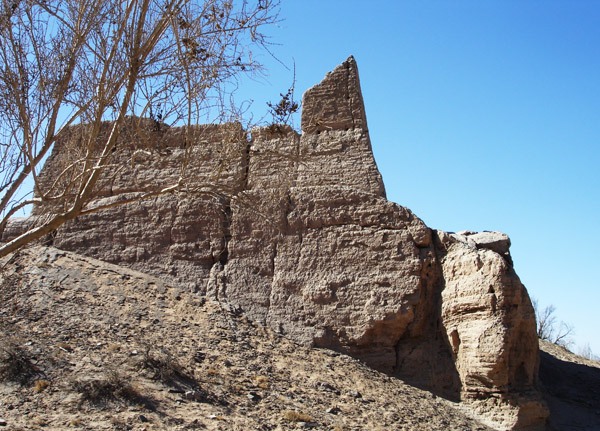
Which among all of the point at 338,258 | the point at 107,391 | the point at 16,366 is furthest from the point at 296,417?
the point at 16,366

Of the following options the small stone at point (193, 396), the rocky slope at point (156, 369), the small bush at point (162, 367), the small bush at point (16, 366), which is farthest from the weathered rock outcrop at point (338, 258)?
the small bush at point (16, 366)

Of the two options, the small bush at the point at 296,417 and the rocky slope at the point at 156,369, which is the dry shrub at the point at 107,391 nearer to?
the rocky slope at the point at 156,369

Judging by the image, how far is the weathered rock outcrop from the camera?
8.48 metres

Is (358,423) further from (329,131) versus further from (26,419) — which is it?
(329,131)

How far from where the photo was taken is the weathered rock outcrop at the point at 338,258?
8484 millimetres

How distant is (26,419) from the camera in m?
6.58

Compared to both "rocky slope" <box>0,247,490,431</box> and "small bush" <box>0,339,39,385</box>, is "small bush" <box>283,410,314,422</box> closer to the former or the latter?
"rocky slope" <box>0,247,490,431</box>

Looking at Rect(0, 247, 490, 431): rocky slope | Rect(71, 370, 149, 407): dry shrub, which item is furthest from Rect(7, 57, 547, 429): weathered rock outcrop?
Rect(71, 370, 149, 407): dry shrub

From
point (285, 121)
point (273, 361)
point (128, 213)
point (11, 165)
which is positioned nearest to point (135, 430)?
point (273, 361)

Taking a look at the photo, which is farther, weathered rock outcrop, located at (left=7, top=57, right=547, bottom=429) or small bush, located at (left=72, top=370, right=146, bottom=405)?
weathered rock outcrop, located at (left=7, top=57, right=547, bottom=429)

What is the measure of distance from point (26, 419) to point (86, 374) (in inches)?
36.5

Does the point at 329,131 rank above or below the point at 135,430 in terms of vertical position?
above

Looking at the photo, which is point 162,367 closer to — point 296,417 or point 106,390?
point 106,390

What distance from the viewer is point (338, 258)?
9.36 m
